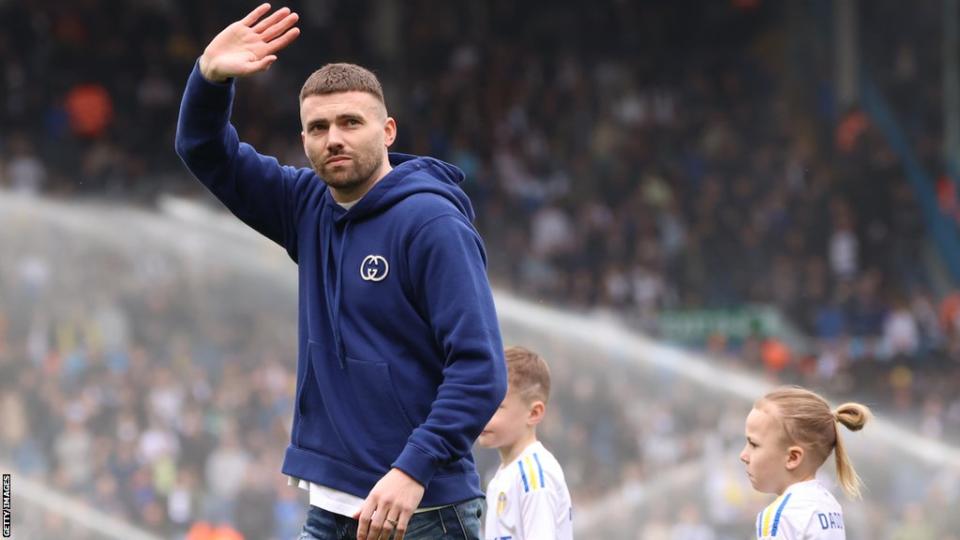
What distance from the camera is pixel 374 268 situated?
3668 millimetres

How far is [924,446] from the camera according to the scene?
54.8ft


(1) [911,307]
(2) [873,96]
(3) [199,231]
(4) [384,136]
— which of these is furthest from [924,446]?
(4) [384,136]

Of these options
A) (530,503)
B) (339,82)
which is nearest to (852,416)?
(530,503)

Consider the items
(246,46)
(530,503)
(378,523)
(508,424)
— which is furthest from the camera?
(508,424)

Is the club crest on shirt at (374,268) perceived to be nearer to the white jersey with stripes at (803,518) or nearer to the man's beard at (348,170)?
the man's beard at (348,170)

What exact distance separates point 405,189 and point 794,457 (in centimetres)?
131

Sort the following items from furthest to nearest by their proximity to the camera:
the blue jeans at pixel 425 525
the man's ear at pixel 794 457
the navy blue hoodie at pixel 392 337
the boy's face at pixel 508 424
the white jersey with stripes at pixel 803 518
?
the boy's face at pixel 508 424
the man's ear at pixel 794 457
the white jersey with stripes at pixel 803 518
the blue jeans at pixel 425 525
the navy blue hoodie at pixel 392 337

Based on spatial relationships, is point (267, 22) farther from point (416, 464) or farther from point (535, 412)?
point (535, 412)

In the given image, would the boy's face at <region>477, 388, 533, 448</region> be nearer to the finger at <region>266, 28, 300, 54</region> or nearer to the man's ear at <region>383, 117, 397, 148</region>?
the man's ear at <region>383, 117, 397, 148</region>

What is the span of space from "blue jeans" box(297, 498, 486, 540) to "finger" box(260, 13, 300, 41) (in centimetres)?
105

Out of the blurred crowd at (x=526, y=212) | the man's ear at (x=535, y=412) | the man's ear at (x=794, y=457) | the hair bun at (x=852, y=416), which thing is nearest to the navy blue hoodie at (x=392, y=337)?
the man's ear at (x=794, y=457)

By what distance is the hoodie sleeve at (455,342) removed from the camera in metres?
3.49

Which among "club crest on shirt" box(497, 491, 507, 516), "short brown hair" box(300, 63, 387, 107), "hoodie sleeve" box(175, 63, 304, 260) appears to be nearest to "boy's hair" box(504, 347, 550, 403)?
"club crest on shirt" box(497, 491, 507, 516)

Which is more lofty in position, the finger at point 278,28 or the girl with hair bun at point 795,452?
the finger at point 278,28
